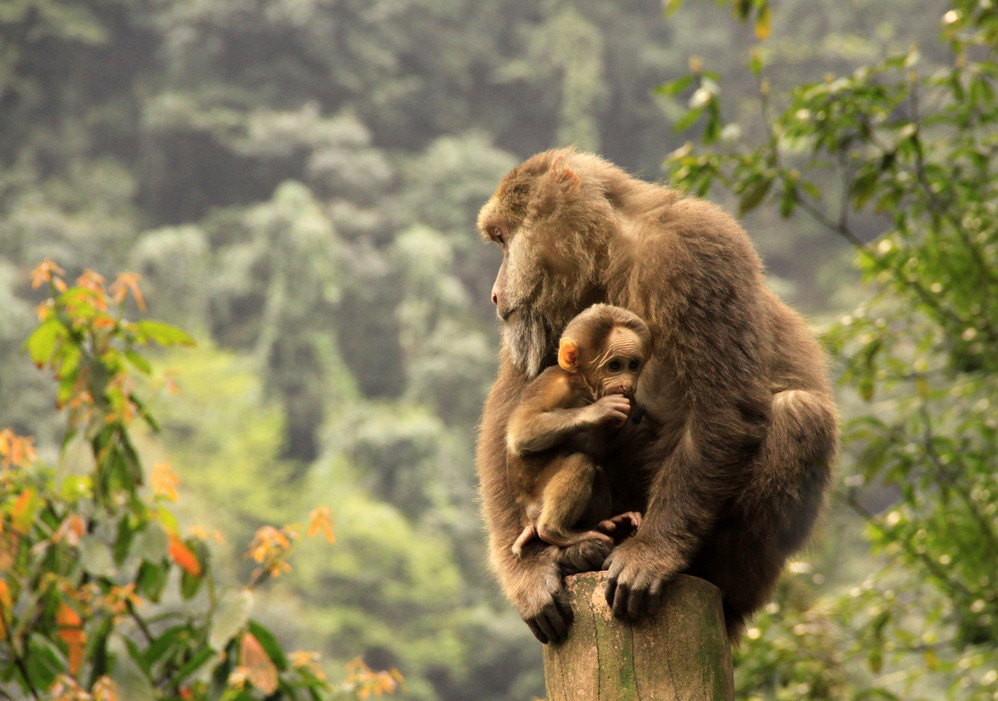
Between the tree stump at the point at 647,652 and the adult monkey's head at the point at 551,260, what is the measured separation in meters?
0.75

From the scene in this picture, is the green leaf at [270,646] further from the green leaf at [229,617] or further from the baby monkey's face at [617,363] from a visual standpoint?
the baby monkey's face at [617,363]

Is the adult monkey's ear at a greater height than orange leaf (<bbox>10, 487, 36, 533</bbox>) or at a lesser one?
lesser

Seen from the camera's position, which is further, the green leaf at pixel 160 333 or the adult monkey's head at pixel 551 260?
the green leaf at pixel 160 333

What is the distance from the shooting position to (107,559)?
3.29 meters

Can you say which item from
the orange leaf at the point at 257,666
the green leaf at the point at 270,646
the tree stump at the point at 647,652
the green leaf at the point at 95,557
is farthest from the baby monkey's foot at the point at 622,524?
the green leaf at the point at 95,557

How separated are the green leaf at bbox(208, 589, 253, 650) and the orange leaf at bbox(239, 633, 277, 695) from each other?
0.05m

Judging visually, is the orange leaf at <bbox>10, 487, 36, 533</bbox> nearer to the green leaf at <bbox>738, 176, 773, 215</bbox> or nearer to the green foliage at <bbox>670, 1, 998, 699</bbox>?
the green foliage at <bbox>670, 1, 998, 699</bbox>

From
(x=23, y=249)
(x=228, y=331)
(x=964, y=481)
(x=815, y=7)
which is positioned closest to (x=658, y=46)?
(x=815, y=7)

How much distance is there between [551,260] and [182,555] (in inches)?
62.8

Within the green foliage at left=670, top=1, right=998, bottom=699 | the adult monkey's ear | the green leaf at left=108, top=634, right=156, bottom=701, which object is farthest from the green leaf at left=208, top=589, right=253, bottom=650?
the green foliage at left=670, top=1, right=998, bottom=699

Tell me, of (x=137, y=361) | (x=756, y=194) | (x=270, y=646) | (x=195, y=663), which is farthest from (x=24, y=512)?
(x=756, y=194)

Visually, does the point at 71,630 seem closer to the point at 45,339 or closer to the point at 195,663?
the point at 195,663

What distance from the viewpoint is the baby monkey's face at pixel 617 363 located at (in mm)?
2611

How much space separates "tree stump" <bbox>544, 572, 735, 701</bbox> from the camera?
7.50ft
